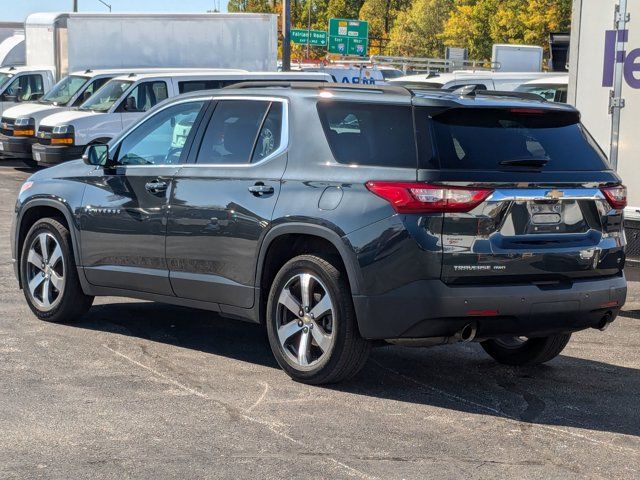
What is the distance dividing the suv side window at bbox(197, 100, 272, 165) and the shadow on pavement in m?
1.32

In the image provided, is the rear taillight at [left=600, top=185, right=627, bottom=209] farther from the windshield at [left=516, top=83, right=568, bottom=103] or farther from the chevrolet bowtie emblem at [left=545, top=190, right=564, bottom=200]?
the windshield at [left=516, top=83, right=568, bottom=103]

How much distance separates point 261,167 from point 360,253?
1066mm

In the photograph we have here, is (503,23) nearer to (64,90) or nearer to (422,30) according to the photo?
(422,30)

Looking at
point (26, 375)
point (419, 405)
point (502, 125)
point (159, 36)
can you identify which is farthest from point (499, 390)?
point (159, 36)

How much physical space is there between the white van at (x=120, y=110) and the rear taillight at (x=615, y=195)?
42.2 feet

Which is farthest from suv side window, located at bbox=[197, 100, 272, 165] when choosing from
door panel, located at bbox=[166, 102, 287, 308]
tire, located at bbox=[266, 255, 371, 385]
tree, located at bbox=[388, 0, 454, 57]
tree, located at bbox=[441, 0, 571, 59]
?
tree, located at bbox=[388, 0, 454, 57]

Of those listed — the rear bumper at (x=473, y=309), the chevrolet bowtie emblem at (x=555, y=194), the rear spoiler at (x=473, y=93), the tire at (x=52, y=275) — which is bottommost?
the tire at (x=52, y=275)

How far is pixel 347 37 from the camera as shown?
58.2m

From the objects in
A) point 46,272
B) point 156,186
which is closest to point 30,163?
point 46,272

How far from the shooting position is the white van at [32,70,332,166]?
19.5 metres

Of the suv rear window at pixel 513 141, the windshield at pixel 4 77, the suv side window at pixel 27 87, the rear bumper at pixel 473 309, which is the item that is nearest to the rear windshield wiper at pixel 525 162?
the suv rear window at pixel 513 141

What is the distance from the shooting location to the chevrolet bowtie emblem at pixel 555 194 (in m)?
6.56

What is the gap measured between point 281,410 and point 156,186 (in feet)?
7.01

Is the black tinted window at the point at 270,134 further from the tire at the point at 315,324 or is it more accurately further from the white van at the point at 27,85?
the white van at the point at 27,85
